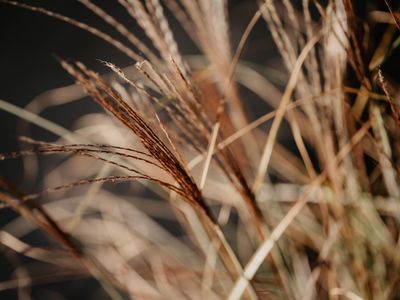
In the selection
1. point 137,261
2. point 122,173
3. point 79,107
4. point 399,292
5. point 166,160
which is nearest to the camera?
point 166,160

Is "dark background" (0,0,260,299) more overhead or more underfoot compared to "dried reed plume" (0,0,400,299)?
more overhead

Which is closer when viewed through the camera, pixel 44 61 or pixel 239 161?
pixel 239 161

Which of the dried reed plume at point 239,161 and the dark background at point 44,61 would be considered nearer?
the dried reed plume at point 239,161

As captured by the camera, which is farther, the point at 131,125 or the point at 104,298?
the point at 104,298

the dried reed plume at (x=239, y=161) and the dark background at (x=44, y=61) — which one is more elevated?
the dark background at (x=44, y=61)

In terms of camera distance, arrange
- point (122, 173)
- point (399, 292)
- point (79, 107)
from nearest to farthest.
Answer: point (399, 292)
point (122, 173)
point (79, 107)

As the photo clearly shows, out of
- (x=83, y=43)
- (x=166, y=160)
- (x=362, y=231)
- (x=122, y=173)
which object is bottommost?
(x=166, y=160)

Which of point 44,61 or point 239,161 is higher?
point 44,61

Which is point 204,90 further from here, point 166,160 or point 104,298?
point 104,298

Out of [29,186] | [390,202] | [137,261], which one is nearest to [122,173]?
[137,261]

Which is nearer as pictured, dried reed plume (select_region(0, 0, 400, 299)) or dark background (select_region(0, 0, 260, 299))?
dried reed plume (select_region(0, 0, 400, 299))

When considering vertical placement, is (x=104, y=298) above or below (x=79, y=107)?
below
